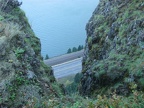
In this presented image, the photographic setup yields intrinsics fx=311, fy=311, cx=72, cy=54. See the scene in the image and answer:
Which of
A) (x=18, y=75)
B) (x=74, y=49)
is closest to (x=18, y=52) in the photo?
(x=18, y=75)

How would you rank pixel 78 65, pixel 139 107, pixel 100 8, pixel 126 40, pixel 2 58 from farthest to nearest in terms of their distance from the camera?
pixel 78 65 < pixel 100 8 < pixel 126 40 < pixel 2 58 < pixel 139 107

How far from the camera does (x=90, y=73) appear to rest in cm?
1210

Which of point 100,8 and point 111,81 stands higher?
point 100,8

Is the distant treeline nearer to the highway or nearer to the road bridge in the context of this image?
the road bridge

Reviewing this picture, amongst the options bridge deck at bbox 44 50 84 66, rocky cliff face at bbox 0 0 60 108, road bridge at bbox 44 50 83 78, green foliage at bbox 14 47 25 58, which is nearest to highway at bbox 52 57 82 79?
road bridge at bbox 44 50 83 78

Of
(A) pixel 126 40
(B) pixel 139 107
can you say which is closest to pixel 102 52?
(A) pixel 126 40

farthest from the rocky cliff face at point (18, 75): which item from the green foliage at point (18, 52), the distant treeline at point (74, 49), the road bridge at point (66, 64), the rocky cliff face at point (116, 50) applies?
→ the distant treeline at point (74, 49)

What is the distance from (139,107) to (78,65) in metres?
26.3

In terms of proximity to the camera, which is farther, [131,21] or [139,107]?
[131,21]

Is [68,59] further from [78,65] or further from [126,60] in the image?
[126,60]

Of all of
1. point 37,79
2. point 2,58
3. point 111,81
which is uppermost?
point 2,58

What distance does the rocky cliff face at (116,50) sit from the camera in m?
10.2

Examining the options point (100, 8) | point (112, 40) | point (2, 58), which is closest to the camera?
point (2, 58)

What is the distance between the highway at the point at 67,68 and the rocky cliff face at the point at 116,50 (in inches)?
602
